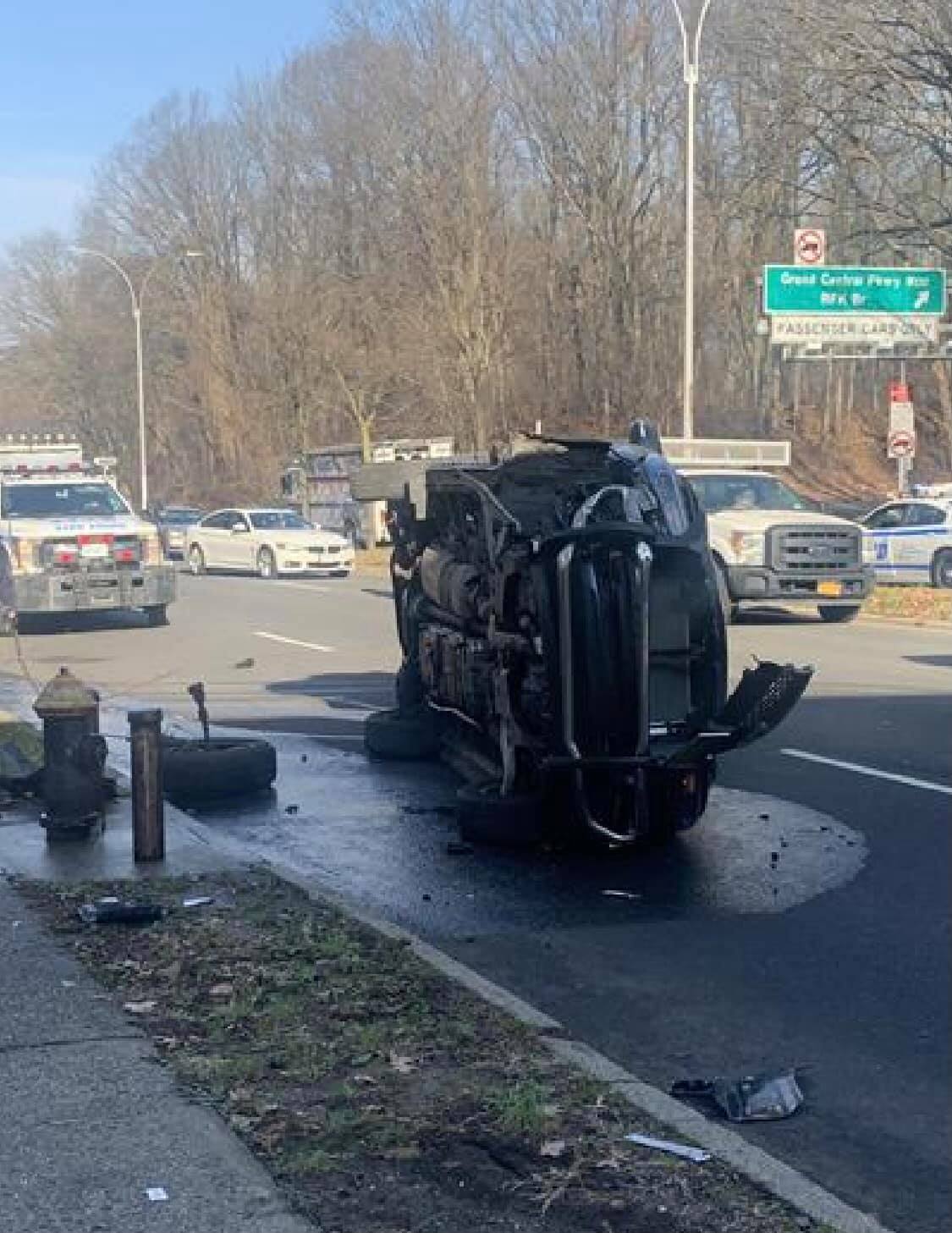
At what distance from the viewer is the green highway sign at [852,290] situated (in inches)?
1347

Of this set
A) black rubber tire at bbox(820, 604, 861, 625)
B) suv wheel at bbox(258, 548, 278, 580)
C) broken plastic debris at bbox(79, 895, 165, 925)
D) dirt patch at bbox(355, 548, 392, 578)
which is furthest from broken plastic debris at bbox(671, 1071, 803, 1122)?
suv wheel at bbox(258, 548, 278, 580)

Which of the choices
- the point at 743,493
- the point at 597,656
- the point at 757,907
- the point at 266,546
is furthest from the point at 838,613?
the point at 757,907

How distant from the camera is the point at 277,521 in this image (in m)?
39.2

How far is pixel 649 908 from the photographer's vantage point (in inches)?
328

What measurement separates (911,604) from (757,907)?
57.6ft

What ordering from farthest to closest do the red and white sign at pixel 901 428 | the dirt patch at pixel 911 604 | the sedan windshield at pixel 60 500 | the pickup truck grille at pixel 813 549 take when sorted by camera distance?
the red and white sign at pixel 901 428
the dirt patch at pixel 911 604
the sedan windshield at pixel 60 500
the pickup truck grille at pixel 813 549

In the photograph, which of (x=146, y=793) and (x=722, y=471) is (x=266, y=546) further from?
(x=146, y=793)

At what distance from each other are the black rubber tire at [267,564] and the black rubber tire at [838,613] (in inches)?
601

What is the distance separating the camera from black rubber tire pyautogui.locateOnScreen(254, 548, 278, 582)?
123 feet

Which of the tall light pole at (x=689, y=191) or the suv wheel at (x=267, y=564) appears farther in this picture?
the suv wheel at (x=267, y=564)

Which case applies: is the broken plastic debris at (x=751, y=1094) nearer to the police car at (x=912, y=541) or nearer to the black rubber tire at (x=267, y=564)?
the police car at (x=912, y=541)

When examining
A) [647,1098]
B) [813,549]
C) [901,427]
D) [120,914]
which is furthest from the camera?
[901,427]

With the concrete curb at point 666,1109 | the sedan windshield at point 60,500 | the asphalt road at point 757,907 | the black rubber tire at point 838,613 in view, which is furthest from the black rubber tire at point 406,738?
the black rubber tire at point 838,613

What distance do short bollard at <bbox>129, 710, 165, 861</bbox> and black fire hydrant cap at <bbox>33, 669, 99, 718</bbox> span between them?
16.7 inches
